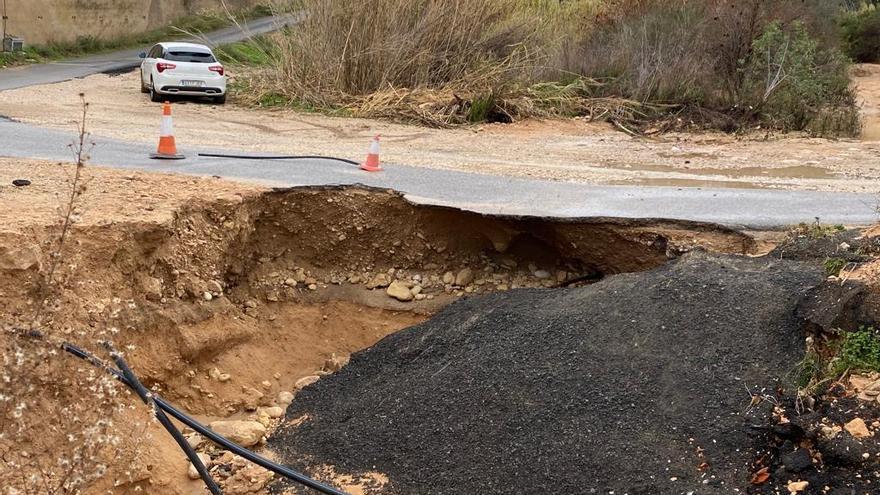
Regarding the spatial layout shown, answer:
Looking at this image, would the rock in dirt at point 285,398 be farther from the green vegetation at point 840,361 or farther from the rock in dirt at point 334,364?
the green vegetation at point 840,361

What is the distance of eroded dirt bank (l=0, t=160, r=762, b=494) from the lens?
17.6 ft

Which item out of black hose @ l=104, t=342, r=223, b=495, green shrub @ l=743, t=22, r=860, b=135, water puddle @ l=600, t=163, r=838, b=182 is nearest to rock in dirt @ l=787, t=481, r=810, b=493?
black hose @ l=104, t=342, r=223, b=495

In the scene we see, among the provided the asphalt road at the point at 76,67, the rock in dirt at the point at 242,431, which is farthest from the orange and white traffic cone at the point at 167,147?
the asphalt road at the point at 76,67

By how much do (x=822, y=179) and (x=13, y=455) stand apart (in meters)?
9.77

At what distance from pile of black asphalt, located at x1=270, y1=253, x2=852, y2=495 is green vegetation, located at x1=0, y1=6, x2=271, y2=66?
17.9 metres

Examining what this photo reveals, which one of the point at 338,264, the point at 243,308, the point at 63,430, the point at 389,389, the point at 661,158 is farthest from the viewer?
the point at 661,158

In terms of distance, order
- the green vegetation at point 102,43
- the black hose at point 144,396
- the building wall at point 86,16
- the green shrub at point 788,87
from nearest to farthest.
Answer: the black hose at point 144,396, the green shrub at point 788,87, the green vegetation at point 102,43, the building wall at point 86,16

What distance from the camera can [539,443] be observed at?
5.30 m

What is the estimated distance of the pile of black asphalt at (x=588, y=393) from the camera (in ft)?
16.4

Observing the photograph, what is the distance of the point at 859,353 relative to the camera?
4.91 meters

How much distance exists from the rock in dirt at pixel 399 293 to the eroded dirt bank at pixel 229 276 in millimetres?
12

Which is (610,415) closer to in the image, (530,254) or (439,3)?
(530,254)

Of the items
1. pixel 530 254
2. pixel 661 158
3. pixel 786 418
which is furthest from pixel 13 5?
pixel 786 418

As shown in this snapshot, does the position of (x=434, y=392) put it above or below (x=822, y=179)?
below
